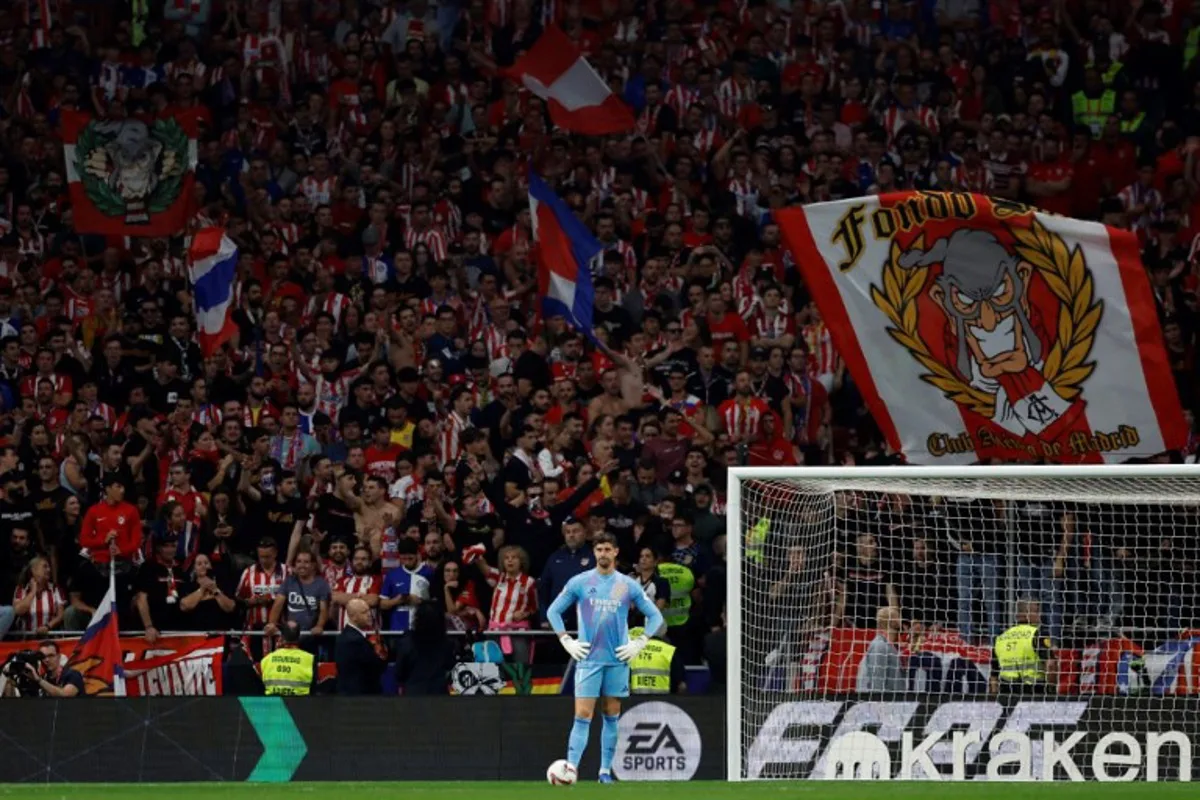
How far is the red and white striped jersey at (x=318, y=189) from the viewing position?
26.3m

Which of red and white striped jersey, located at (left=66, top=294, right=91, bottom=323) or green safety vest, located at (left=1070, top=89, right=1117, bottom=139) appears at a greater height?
green safety vest, located at (left=1070, top=89, right=1117, bottom=139)

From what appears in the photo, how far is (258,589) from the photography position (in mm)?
20812

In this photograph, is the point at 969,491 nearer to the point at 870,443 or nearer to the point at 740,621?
the point at 740,621

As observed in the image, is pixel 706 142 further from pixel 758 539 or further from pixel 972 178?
Answer: pixel 758 539

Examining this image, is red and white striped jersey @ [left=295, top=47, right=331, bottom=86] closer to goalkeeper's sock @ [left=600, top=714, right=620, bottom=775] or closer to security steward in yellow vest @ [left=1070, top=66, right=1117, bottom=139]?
security steward in yellow vest @ [left=1070, top=66, right=1117, bottom=139]

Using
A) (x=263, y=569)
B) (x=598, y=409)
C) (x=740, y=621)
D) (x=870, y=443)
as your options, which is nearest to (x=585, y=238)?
(x=598, y=409)

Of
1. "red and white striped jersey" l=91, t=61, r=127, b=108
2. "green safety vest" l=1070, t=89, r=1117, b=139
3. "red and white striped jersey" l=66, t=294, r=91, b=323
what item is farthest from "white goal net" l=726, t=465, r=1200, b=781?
"red and white striped jersey" l=91, t=61, r=127, b=108

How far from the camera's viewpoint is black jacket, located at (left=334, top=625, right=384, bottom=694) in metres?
19.9

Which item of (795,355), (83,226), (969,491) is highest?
(83,226)

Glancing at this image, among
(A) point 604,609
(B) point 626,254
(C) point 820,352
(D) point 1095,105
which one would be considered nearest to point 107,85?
(B) point 626,254

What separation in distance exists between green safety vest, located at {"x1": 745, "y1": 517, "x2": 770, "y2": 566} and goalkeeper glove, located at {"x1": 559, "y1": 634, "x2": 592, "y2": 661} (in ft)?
7.21

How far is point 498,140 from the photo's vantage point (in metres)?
26.8

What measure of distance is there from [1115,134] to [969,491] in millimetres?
8786

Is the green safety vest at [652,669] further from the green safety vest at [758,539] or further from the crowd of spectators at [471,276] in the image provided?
the green safety vest at [758,539]
